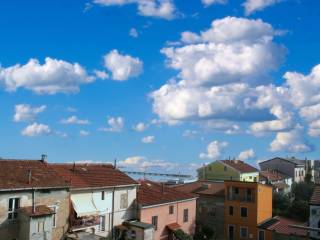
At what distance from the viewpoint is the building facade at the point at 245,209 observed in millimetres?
63562

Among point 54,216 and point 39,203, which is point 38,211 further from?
point 54,216

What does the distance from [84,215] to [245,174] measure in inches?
2341

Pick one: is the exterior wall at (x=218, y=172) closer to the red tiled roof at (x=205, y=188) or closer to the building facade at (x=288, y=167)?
the red tiled roof at (x=205, y=188)

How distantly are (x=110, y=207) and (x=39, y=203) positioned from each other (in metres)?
10.0

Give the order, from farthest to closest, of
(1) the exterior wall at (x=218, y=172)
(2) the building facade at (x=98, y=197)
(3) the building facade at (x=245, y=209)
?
(1) the exterior wall at (x=218, y=172) → (3) the building facade at (x=245, y=209) → (2) the building facade at (x=98, y=197)

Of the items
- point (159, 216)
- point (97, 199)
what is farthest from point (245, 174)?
point (97, 199)

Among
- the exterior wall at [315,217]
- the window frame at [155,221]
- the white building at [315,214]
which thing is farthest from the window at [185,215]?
the exterior wall at [315,217]

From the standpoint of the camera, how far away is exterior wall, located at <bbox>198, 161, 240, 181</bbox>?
96.4 meters

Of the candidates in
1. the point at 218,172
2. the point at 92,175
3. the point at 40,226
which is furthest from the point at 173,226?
the point at 218,172

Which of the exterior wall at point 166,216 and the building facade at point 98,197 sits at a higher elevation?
the building facade at point 98,197

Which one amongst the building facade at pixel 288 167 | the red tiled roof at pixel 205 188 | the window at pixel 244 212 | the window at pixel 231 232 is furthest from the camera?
the building facade at pixel 288 167

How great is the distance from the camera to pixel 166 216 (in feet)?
178

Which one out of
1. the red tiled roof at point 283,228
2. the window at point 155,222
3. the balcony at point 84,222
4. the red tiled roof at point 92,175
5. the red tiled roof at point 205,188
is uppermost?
the red tiled roof at point 92,175

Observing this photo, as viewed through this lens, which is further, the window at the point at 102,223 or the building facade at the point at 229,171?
the building facade at the point at 229,171
